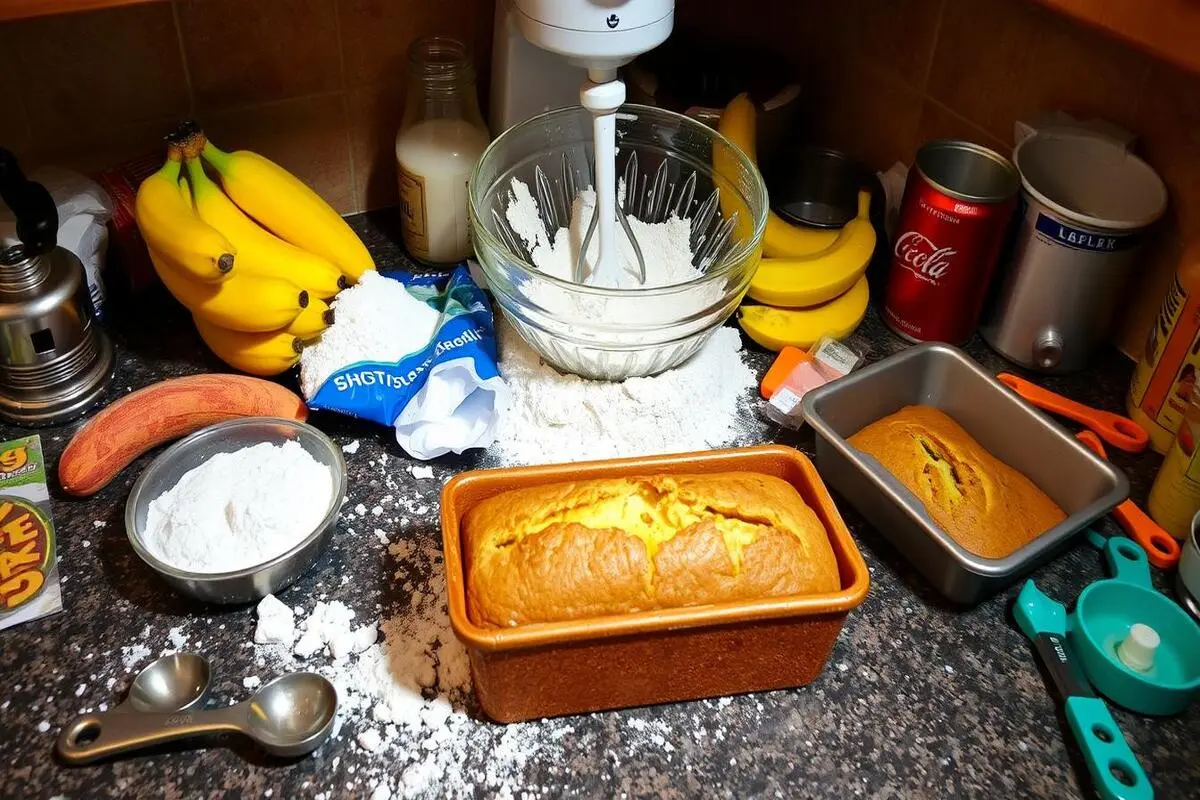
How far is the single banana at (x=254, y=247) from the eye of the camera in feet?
2.72

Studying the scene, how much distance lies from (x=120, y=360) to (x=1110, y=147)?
96 cm

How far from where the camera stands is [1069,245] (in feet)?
2.78

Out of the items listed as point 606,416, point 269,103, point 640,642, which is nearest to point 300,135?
point 269,103

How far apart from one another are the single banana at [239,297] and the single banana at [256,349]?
0.03 meters

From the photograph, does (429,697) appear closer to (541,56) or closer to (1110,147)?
(541,56)

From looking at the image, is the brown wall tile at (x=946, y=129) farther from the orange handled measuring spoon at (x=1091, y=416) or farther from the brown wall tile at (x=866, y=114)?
the orange handled measuring spoon at (x=1091, y=416)

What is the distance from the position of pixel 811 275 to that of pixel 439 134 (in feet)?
1.34

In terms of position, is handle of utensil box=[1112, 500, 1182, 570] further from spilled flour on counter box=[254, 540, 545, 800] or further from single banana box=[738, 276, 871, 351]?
spilled flour on counter box=[254, 540, 545, 800]

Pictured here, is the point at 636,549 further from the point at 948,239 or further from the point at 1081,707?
the point at 948,239

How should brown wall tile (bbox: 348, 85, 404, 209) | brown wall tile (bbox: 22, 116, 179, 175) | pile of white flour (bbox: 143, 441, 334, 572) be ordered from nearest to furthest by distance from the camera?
1. pile of white flour (bbox: 143, 441, 334, 572)
2. brown wall tile (bbox: 22, 116, 179, 175)
3. brown wall tile (bbox: 348, 85, 404, 209)

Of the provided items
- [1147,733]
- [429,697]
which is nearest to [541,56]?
[429,697]

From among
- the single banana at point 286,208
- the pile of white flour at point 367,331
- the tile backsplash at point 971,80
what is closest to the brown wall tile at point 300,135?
the single banana at point 286,208

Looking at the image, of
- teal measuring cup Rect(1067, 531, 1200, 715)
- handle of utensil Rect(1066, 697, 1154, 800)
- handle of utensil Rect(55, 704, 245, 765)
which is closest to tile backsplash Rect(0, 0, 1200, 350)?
teal measuring cup Rect(1067, 531, 1200, 715)

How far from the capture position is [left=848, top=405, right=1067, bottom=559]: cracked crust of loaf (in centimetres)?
74
